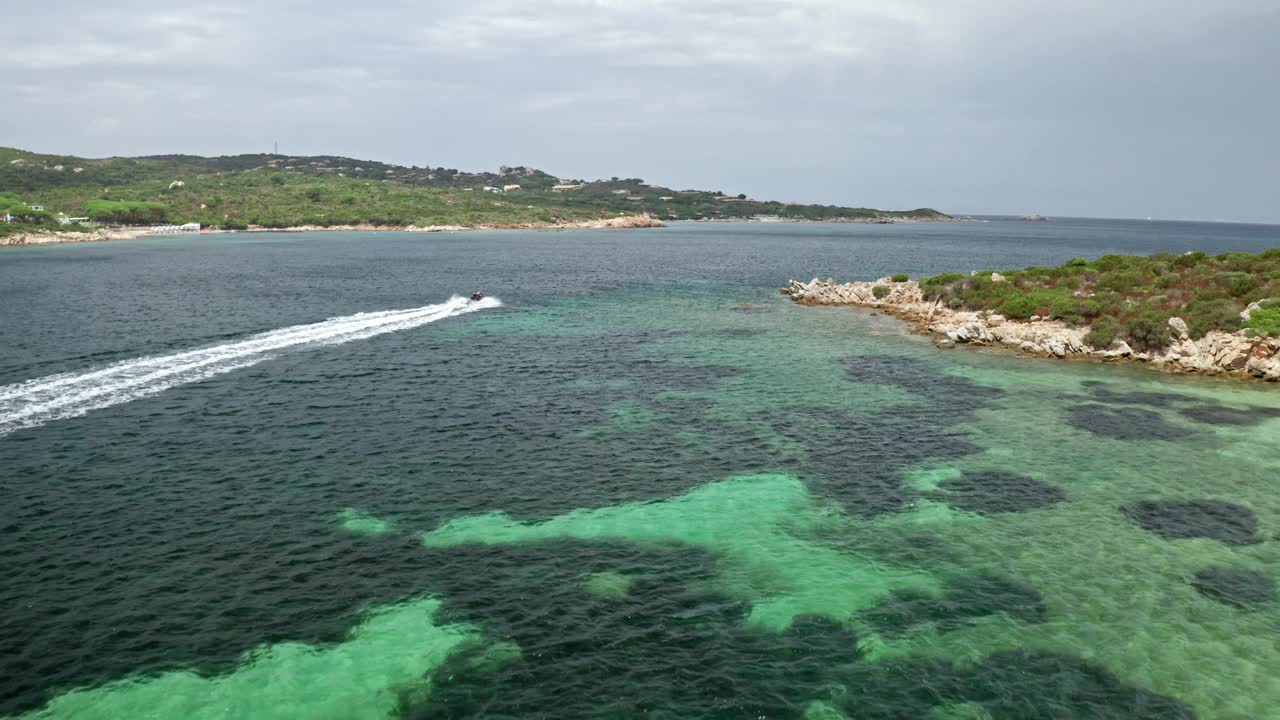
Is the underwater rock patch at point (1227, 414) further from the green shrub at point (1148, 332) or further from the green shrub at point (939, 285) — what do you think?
the green shrub at point (939, 285)

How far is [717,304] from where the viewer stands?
96.6 meters

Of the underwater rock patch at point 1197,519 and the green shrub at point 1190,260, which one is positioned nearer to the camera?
the underwater rock patch at point 1197,519

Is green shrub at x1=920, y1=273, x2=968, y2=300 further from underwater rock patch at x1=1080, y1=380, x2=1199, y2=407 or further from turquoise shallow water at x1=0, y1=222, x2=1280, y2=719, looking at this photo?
underwater rock patch at x1=1080, y1=380, x2=1199, y2=407

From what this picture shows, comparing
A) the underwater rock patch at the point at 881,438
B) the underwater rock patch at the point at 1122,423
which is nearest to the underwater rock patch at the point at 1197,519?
the underwater rock patch at the point at 881,438

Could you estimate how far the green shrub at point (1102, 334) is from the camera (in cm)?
6238

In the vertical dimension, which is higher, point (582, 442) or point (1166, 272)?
point (1166, 272)

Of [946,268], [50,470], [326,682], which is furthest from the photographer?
[946,268]

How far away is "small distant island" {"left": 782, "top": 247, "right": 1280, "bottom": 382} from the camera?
190 feet

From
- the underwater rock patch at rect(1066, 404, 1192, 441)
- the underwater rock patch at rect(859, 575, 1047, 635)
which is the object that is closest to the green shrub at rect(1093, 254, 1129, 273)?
the underwater rock patch at rect(1066, 404, 1192, 441)

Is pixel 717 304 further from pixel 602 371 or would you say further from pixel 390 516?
pixel 390 516

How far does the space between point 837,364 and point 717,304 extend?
1481 inches

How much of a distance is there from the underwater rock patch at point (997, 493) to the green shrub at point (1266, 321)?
37764 millimetres

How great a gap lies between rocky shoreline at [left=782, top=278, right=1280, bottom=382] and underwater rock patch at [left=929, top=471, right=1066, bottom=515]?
108 ft

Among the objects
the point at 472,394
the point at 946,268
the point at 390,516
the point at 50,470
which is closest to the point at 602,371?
the point at 472,394
